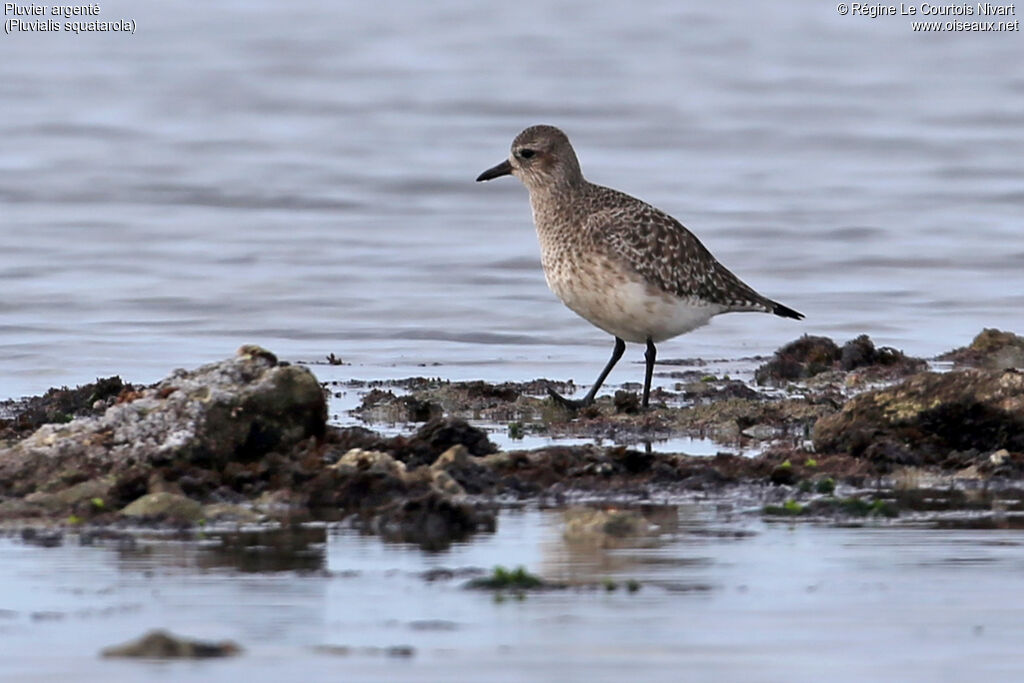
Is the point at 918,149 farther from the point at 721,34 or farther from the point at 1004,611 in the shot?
the point at 1004,611

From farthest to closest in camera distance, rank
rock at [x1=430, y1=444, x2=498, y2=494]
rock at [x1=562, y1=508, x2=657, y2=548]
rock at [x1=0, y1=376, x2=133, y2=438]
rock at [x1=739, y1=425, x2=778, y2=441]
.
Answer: rock at [x1=0, y1=376, x2=133, y2=438] < rock at [x1=739, y1=425, x2=778, y2=441] < rock at [x1=430, y1=444, x2=498, y2=494] < rock at [x1=562, y1=508, x2=657, y2=548]

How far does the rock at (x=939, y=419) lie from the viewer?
9406 millimetres

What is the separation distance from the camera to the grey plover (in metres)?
12.3

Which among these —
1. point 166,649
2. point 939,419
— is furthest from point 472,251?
point 166,649

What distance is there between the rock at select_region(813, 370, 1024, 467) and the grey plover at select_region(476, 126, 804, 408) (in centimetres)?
258

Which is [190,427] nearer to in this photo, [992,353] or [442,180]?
[992,353]

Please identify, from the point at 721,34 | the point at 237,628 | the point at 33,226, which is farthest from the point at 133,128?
the point at 237,628

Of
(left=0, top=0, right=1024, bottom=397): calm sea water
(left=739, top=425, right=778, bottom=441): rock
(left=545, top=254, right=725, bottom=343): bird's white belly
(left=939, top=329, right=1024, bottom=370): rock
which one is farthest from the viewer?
(left=0, top=0, right=1024, bottom=397): calm sea water

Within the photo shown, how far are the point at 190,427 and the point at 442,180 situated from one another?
52.7ft

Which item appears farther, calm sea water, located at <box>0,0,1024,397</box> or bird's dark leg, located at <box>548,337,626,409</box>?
calm sea water, located at <box>0,0,1024,397</box>

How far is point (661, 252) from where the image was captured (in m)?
12.4

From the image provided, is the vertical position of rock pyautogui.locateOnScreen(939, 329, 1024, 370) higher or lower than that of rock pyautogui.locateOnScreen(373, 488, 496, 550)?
higher

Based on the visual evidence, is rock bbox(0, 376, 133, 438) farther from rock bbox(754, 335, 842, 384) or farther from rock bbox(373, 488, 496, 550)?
rock bbox(754, 335, 842, 384)

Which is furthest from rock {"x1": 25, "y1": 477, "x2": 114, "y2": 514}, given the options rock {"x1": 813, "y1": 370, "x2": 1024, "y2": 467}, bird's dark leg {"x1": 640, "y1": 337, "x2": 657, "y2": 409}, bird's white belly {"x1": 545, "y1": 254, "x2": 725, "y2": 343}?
bird's white belly {"x1": 545, "y1": 254, "x2": 725, "y2": 343}
